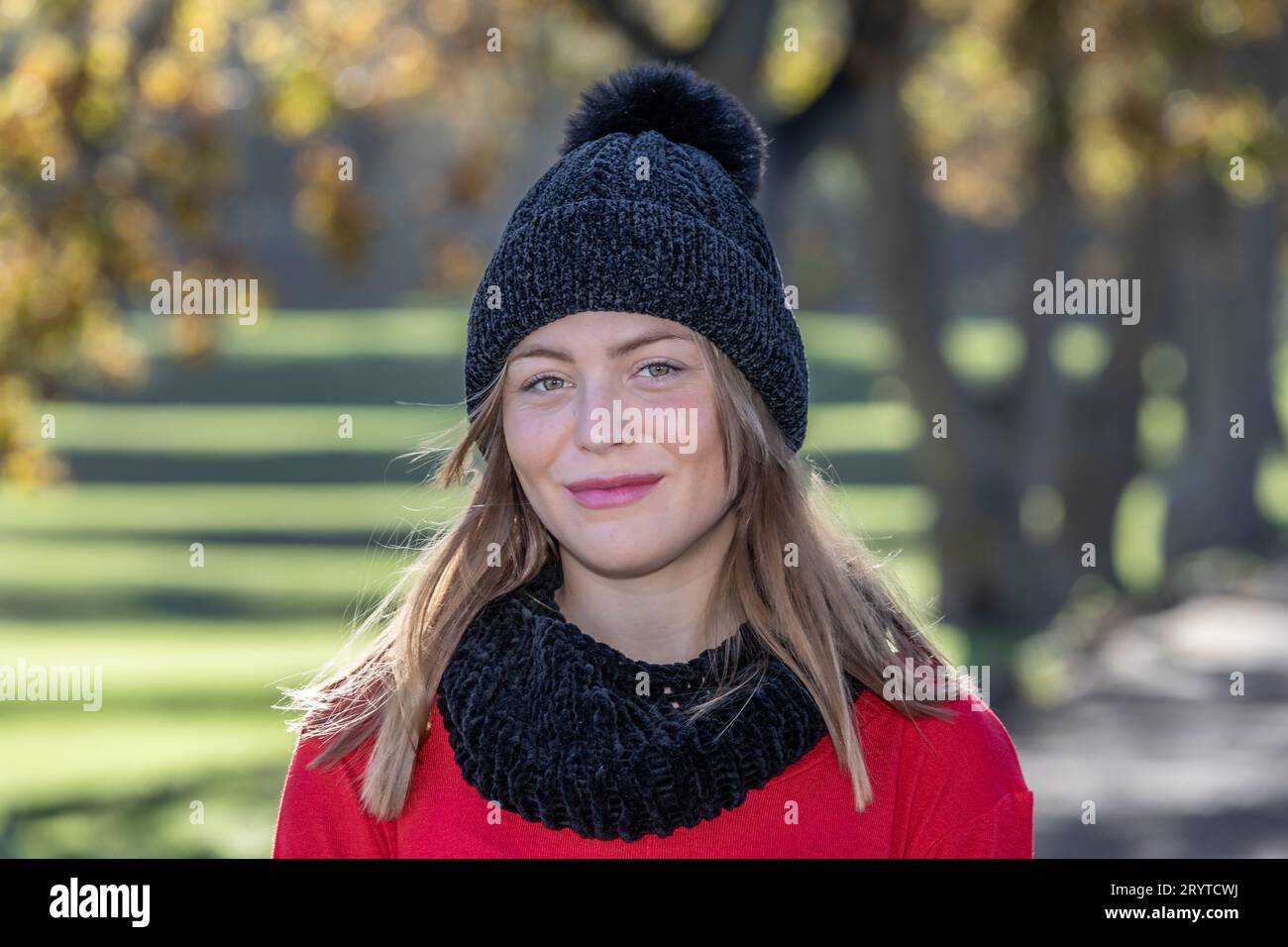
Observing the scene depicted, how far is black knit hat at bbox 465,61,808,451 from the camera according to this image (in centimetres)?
303

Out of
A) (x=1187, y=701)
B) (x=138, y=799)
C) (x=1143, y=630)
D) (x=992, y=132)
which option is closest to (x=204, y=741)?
(x=138, y=799)

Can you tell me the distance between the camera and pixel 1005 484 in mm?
12625

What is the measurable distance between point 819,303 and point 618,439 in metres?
14.0

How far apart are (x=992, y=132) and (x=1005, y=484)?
10.0 metres

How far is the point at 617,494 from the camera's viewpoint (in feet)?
9.62

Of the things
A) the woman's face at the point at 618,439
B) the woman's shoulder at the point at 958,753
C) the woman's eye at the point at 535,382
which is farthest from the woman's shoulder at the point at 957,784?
the woman's eye at the point at 535,382

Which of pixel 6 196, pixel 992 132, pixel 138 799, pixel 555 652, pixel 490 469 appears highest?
pixel 992 132

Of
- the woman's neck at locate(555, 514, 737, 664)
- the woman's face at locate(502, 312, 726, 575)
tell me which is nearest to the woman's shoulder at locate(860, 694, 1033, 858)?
the woman's neck at locate(555, 514, 737, 664)

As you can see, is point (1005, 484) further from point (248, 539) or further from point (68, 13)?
point (248, 539)

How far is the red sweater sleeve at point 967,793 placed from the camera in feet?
9.23

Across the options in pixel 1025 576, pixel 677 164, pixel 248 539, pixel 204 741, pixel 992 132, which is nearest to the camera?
pixel 677 164

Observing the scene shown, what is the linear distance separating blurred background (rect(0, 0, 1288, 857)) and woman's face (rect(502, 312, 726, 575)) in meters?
0.23
